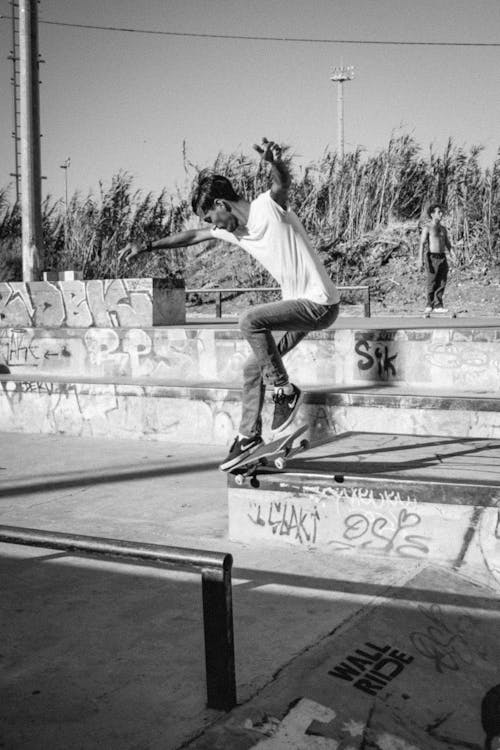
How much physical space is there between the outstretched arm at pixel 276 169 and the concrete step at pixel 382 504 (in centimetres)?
167

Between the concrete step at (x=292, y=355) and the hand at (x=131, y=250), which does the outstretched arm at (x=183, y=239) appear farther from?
the concrete step at (x=292, y=355)

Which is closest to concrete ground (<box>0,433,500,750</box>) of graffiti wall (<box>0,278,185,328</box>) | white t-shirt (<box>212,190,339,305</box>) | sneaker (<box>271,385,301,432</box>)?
sneaker (<box>271,385,301,432</box>)

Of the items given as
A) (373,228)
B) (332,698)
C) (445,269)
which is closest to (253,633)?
(332,698)

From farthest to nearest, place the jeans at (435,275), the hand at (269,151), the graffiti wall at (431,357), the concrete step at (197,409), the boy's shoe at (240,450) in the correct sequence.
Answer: the jeans at (435,275) < the graffiti wall at (431,357) < the concrete step at (197,409) < the boy's shoe at (240,450) < the hand at (269,151)

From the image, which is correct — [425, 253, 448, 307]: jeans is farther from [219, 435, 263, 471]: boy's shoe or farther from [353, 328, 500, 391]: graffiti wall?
[219, 435, 263, 471]: boy's shoe

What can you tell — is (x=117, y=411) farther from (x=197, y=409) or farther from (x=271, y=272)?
(x=271, y=272)

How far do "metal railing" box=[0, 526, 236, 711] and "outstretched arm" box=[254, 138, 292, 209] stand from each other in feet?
7.87

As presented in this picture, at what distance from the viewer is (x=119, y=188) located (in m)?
21.2

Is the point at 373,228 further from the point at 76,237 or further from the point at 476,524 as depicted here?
the point at 476,524

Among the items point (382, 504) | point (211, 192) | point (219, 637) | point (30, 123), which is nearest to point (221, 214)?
point (211, 192)

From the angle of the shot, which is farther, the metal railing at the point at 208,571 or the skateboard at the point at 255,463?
the skateboard at the point at 255,463

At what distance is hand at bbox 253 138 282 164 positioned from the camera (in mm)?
4070

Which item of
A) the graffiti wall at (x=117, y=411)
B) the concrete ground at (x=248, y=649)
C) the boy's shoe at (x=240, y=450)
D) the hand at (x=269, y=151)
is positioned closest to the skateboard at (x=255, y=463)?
the boy's shoe at (x=240, y=450)

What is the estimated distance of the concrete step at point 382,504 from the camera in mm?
3924
